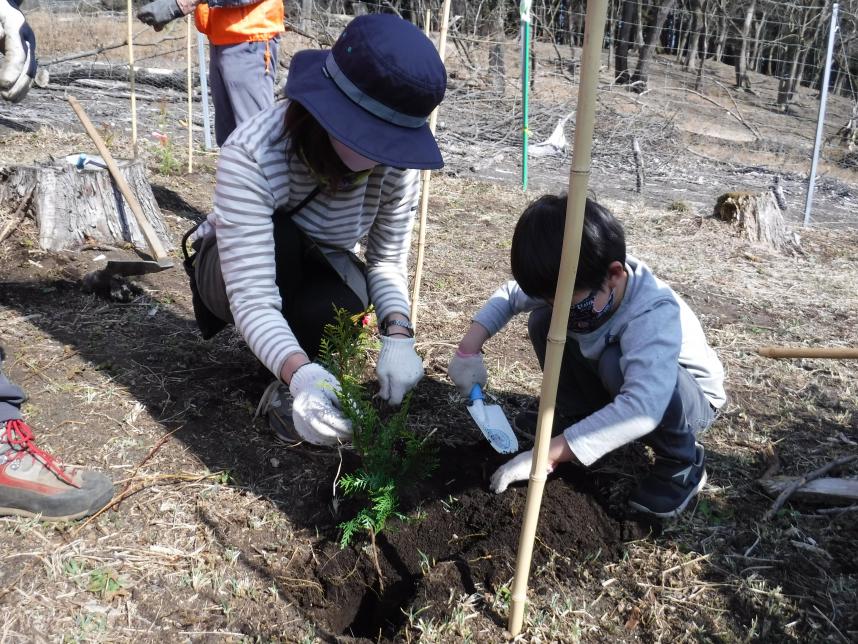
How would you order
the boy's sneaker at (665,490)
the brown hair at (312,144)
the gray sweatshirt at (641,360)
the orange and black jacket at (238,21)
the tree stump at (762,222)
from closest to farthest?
the gray sweatshirt at (641,360) → the brown hair at (312,144) → the boy's sneaker at (665,490) → the orange and black jacket at (238,21) → the tree stump at (762,222)

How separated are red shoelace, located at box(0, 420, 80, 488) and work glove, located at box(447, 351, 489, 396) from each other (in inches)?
45.7

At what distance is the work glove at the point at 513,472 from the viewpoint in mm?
1840

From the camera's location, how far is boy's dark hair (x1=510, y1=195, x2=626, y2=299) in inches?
69.4

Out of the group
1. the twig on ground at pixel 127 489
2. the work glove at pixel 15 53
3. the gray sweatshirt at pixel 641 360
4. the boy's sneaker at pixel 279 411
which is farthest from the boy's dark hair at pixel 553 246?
the work glove at pixel 15 53

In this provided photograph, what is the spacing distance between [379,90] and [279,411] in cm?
117

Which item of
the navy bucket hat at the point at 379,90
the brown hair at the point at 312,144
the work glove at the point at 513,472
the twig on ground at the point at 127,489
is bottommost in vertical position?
the twig on ground at the point at 127,489

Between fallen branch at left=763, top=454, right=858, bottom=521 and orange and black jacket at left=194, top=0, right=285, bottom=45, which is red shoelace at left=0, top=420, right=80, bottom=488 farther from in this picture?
orange and black jacket at left=194, top=0, right=285, bottom=45

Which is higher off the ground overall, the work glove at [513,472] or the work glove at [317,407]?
the work glove at [317,407]

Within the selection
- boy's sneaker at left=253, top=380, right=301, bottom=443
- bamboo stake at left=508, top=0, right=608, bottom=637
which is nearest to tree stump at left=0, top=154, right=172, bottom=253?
boy's sneaker at left=253, top=380, right=301, bottom=443

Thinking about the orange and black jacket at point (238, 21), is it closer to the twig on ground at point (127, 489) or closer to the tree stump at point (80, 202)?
the tree stump at point (80, 202)

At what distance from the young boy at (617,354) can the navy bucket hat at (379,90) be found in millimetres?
395

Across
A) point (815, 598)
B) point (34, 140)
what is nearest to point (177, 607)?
point (815, 598)

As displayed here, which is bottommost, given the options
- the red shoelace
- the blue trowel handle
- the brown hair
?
the red shoelace

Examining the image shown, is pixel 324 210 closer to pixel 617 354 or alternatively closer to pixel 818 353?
pixel 617 354
